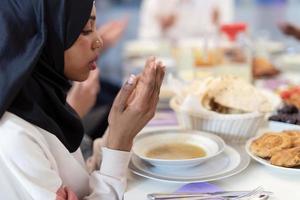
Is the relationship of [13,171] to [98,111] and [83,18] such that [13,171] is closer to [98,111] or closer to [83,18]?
[83,18]

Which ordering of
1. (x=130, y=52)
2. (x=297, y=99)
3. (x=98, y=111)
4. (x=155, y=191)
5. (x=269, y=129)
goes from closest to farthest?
(x=155, y=191) < (x=269, y=129) < (x=297, y=99) < (x=98, y=111) < (x=130, y=52)

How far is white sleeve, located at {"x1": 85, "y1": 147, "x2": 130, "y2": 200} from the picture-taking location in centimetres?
99

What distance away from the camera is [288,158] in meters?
0.99

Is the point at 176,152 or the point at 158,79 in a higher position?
the point at 158,79

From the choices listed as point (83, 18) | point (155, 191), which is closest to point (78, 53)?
point (83, 18)

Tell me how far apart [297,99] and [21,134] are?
91 cm

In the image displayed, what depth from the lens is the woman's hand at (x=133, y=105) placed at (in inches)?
38.7

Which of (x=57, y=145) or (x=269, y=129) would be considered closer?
(x=57, y=145)

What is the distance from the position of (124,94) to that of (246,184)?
13.6 inches

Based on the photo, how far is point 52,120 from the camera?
39.0 inches

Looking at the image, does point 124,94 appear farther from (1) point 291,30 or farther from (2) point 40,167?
(1) point 291,30

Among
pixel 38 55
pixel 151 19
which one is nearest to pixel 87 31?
pixel 38 55

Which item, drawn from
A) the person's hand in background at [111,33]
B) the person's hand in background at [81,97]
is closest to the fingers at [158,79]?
the person's hand in background at [81,97]

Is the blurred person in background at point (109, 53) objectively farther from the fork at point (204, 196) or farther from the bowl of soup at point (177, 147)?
the fork at point (204, 196)
